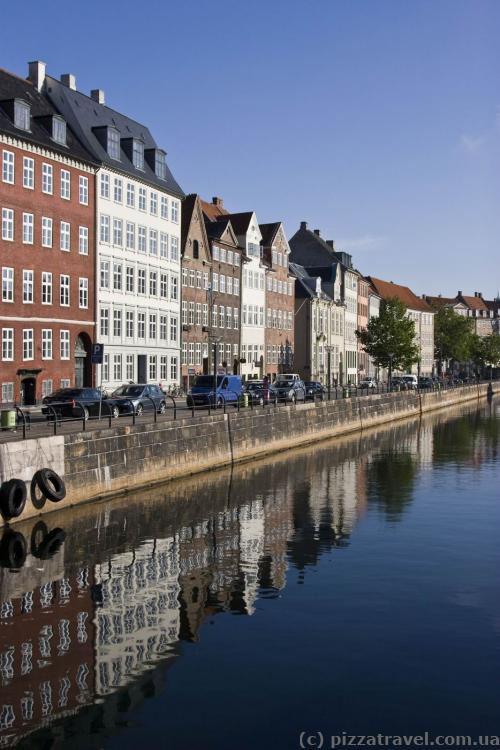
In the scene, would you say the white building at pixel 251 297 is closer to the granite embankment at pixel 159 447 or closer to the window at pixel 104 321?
the window at pixel 104 321

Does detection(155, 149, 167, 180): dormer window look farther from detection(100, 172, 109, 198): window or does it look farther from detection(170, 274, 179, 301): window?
detection(100, 172, 109, 198): window

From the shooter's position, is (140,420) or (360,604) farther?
(140,420)

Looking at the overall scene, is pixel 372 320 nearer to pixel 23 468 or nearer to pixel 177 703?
pixel 23 468

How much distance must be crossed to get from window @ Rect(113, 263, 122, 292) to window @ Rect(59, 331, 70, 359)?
282 inches

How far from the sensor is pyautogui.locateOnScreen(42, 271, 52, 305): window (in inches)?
2025

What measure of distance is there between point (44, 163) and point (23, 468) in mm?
30557

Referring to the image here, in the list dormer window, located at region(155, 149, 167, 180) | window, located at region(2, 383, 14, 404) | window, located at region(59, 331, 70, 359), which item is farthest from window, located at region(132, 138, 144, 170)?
window, located at region(2, 383, 14, 404)

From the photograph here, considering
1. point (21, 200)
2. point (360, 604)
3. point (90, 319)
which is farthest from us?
point (90, 319)

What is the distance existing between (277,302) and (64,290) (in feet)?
149

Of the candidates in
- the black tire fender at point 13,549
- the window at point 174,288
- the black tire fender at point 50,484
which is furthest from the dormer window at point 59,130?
the black tire fender at point 13,549

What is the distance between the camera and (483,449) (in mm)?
51531

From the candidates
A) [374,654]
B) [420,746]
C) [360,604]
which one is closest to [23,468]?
[360,604]

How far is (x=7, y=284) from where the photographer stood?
158 feet

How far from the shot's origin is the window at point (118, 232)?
196 ft
